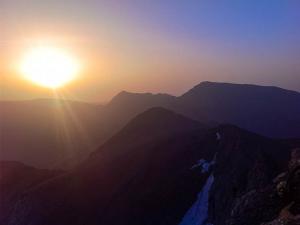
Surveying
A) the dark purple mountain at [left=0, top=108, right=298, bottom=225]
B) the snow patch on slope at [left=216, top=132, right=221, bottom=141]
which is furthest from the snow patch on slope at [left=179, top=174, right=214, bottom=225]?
the snow patch on slope at [left=216, top=132, right=221, bottom=141]

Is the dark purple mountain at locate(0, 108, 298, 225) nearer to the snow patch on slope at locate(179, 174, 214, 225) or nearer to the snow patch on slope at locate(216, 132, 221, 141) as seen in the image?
the snow patch on slope at locate(179, 174, 214, 225)

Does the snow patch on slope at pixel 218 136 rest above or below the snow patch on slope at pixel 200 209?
above

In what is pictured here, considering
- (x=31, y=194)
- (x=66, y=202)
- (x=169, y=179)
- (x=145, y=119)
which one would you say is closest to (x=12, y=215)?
(x=31, y=194)

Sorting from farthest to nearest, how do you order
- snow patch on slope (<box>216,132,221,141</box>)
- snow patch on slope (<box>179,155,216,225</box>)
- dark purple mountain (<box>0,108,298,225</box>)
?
snow patch on slope (<box>216,132,221,141</box>) < snow patch on slope (<box>179,155,216,225</box>) < dark purple mountain (<box>0,108,298,225</box>)

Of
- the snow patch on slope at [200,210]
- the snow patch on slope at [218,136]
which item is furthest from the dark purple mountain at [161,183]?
the snow patch on slope at [218,136]

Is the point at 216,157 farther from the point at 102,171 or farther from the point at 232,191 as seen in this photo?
the point at 102,171

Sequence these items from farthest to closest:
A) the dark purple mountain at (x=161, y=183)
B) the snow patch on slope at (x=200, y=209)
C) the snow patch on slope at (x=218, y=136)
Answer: the snow patch on slope at (x=218, y=136) → the snow patch on slope at (x=200, y=209) → the dark purple mountain at (x=161, y=183)

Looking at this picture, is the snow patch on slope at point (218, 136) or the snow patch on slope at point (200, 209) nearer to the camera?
the snow patch on slope at point (200, 209)

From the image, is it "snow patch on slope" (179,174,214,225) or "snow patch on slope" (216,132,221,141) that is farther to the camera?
"snow patch on slope" (216,132,221,141)

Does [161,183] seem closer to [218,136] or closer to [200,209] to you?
[218,136]

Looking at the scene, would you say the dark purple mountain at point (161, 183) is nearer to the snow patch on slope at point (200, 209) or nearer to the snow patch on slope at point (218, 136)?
the snow patch on slope at point (200, 209)

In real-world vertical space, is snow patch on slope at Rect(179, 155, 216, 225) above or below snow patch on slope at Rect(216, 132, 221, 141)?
below

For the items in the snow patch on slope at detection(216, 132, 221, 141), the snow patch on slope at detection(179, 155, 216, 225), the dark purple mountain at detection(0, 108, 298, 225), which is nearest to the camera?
the dark purple mountain at detection(0, 108, 298, 225)
